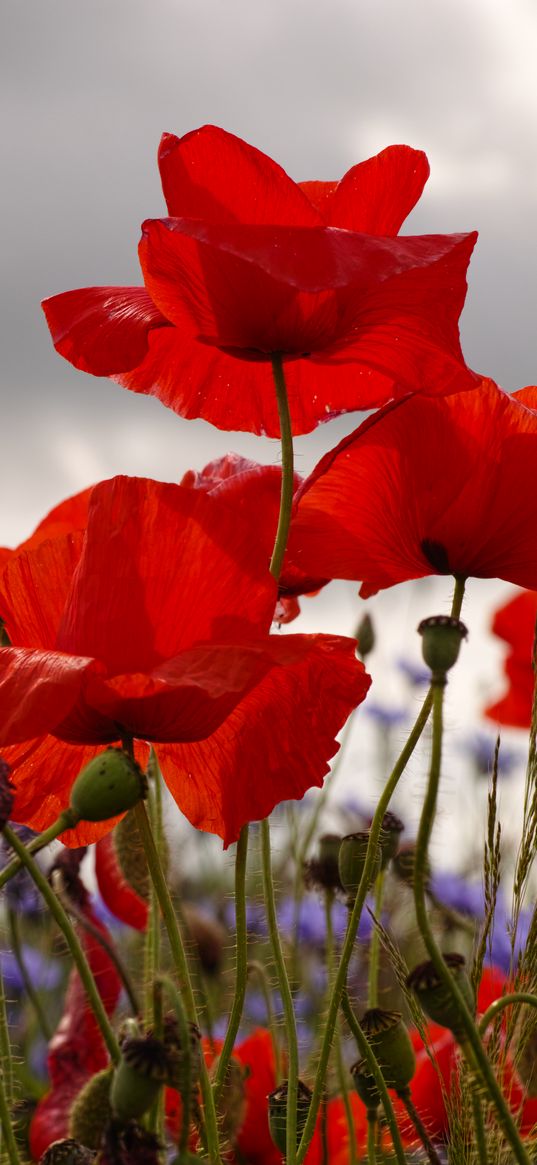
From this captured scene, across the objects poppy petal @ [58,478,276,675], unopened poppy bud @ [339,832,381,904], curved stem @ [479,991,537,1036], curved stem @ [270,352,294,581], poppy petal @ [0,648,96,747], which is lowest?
curved stem @ [479,991,537,1036]

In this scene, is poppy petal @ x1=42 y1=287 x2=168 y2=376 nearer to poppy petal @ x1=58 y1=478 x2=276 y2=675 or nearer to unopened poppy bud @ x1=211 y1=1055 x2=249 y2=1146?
poppy petal @ x1=58 y1=478 x2=276 y2=675

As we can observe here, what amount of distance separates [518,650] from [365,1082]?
103cm

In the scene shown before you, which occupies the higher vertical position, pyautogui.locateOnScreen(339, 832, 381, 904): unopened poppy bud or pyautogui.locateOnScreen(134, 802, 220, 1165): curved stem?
pyautogui.locateOnScreen(339, 832, 381, 904): unopened poppy bud

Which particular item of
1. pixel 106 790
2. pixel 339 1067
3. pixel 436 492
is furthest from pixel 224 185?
pixel 339 1067

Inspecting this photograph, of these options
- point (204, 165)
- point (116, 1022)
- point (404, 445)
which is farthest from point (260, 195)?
point (116, 1022)

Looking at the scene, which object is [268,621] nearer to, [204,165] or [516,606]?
[204,165]

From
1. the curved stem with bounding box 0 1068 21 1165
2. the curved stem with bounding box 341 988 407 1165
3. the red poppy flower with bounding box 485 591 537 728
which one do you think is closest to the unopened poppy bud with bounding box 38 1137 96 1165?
the curved stem with bounding box 0 1068 21 1165

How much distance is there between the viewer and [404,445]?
2.18 feet

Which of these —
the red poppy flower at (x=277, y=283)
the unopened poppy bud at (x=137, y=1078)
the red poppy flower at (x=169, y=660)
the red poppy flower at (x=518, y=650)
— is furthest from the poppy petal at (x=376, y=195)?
the red poppy flower at (x=518, y=650)

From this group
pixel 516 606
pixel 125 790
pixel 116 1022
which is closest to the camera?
pixel 125 790

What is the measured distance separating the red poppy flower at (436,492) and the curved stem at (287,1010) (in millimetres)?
144

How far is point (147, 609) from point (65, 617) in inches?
1.3

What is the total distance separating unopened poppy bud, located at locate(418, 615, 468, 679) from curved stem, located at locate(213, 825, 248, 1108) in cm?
17

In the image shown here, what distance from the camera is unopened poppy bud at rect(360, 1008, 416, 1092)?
654 millimetres
